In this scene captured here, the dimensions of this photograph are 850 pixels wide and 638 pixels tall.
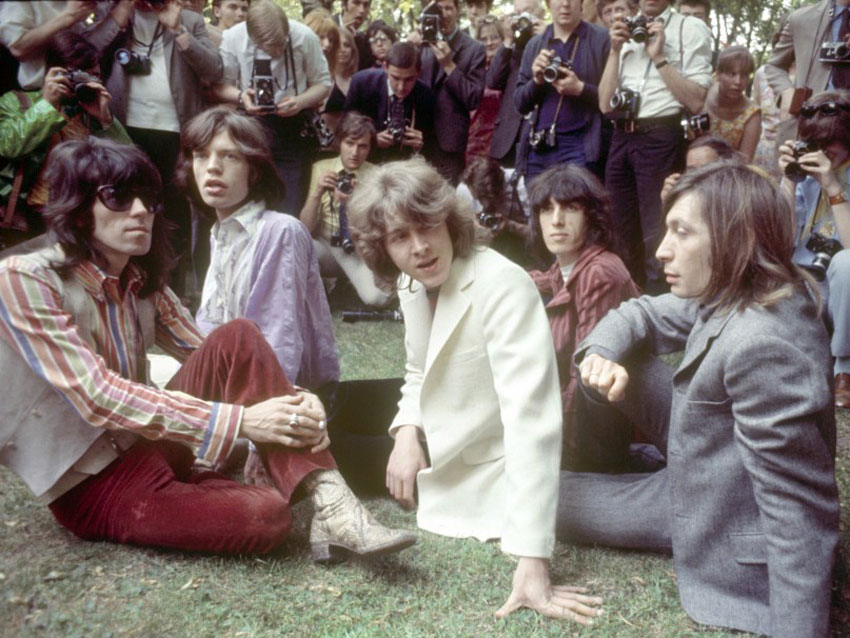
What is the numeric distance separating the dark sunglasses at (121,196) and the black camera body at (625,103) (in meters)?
2.87

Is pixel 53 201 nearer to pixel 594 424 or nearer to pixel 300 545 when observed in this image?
pixel 300 545

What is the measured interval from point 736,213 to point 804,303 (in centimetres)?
25

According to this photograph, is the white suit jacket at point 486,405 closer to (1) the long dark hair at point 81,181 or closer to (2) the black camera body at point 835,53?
(1) the long dark hair at point 81,181

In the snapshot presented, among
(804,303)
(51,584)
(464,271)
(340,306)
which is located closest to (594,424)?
(464,271)

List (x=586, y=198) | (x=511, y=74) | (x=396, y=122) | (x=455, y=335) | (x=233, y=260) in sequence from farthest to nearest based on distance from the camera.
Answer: (x=396, y=122)
(x=511, y=74)
(x=586, y=198)
(x=233, y=260)
(x=455, y=335)

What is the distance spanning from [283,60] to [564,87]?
5.00 feet

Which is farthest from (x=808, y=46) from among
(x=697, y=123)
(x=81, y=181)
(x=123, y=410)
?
(x=123, y=410)

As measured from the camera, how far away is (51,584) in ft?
7.45

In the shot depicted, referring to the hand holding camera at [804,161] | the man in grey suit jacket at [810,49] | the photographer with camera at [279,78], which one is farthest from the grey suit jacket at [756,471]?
the photographer with camera at [279,78]

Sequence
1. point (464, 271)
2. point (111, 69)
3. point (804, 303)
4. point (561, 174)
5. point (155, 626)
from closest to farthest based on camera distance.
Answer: point (804, 303)
point (155, 626)
point (464, 271)
point (561, 174)
point (111, 69)

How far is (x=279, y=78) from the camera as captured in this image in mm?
4926

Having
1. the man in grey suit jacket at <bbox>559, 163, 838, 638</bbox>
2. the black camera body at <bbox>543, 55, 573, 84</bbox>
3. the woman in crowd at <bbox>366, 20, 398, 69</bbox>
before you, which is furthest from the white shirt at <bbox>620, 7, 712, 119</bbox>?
the man in grey suit jacket at <bbox>559, 163, 838, 638</bbox>

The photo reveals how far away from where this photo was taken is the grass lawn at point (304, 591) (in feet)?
6.85

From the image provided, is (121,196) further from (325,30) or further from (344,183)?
(325,30)
